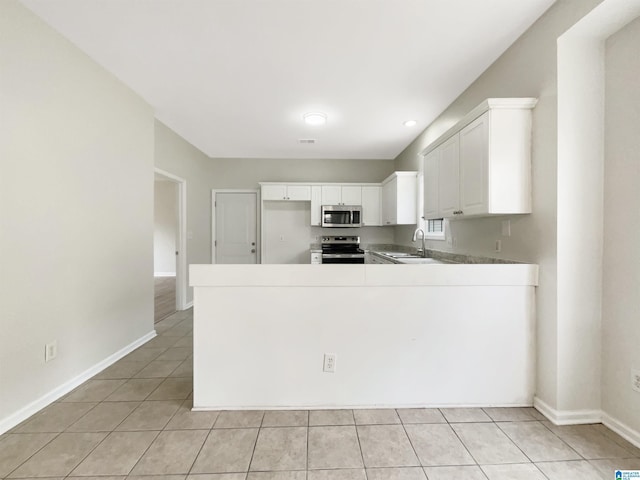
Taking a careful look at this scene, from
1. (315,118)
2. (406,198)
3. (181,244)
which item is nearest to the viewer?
(315,118)

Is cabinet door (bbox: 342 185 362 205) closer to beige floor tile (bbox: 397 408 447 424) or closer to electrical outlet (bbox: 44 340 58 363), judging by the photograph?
beige floor tile (bbox: 397 408 447 424)

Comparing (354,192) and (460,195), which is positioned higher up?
(354,192)

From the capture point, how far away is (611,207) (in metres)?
1.77

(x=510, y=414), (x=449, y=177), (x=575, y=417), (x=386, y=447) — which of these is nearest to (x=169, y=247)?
(x=449, y=177)

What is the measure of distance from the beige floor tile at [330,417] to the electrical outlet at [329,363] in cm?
26

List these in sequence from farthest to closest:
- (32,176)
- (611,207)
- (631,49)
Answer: (32,176), (611,207), (631,49)

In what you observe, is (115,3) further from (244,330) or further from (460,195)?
(460,195)

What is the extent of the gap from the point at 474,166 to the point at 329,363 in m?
1.79

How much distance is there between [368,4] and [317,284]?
1782 millimetres

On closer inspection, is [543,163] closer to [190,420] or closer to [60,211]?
[190,420]

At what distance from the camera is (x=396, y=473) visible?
57.1 inches

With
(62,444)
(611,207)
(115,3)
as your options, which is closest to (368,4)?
(115,3)

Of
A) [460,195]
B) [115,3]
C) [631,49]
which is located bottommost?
[460,195]

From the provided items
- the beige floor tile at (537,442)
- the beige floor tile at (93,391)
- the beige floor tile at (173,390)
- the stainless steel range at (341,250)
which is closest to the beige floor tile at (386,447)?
the beige floor tile at (537,442)
